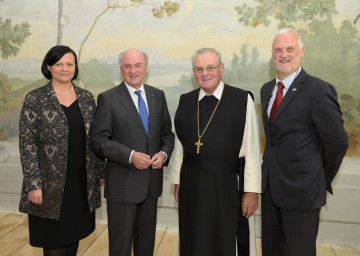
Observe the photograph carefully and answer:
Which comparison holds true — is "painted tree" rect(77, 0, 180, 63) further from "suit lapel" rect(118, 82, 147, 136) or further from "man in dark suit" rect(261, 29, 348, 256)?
"man in dark suit" rect(261, 29, 348, 256)

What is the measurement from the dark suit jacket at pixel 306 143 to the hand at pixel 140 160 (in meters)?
0.80

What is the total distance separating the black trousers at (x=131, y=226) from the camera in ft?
7.39

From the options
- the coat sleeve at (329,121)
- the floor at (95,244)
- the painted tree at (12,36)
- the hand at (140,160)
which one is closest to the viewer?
the coat sleeve at (329,121)

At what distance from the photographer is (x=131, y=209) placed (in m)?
2.25

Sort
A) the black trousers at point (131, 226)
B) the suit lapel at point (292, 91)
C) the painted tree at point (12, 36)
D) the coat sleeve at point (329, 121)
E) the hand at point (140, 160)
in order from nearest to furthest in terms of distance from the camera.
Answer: the coat sleeve at point (329, 121) < the suit lapel at point (292, 91) < the hand at point (140, 160) < the black trousers at point (131, 226) < the painted tree at point (12, 36)

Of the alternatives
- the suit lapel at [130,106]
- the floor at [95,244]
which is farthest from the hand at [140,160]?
the floor at [95,244]

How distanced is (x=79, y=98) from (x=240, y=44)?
1888mm

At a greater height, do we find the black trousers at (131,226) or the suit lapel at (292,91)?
the suit lapel at (292,91)

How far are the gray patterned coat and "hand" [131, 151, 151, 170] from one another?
1.42 ft

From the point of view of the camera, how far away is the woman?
6.87 feet

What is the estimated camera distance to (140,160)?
2.13 metres

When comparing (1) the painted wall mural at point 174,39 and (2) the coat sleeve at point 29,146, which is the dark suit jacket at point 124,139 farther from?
(1) the painted wall mural at point 174,39

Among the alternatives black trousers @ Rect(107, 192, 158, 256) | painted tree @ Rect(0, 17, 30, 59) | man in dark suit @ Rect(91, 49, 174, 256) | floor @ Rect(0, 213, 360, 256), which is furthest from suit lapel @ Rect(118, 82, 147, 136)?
painted tree @ Rect(0, 17, 30, 59)

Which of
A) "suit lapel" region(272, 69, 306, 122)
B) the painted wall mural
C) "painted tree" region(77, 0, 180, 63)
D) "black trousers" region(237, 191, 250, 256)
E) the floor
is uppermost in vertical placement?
"painted tree" region(77, 0, 180, 63)
